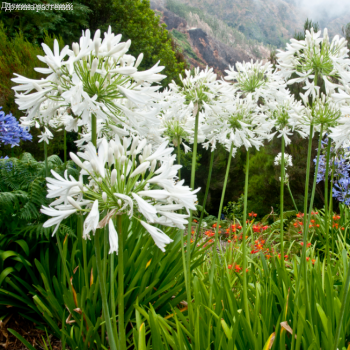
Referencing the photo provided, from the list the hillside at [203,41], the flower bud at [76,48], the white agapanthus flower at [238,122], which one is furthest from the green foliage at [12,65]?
the hillside at [203,41]

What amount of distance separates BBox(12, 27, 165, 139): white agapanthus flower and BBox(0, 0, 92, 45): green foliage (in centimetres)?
961

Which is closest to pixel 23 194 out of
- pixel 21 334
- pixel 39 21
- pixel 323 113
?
pixel 21 334

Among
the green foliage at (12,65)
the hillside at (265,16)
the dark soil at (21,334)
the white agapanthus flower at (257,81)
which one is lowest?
the dark soil at (21,334)

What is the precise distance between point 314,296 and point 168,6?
74304 millimetres

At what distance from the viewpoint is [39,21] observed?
980 centimetres

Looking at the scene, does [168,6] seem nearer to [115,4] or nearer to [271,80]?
[115,4]

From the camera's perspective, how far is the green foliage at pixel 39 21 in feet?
31.4

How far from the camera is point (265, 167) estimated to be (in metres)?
7.92

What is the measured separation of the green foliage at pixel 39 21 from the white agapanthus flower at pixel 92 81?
9.61 meters

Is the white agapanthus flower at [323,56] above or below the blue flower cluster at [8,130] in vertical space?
above

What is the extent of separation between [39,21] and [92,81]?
10855 mm

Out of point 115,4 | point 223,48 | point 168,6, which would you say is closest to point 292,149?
point 115,4

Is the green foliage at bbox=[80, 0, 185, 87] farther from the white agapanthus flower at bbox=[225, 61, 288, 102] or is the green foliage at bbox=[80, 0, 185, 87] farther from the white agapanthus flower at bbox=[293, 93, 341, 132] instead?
the white agapanthus flower at bbox=[293, 93, 341, 132]

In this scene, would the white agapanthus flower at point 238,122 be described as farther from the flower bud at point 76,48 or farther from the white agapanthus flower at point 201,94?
the flower bud at point 76,48
